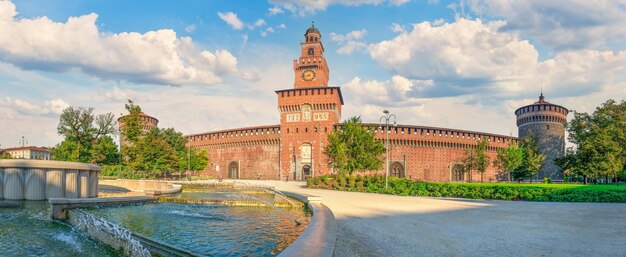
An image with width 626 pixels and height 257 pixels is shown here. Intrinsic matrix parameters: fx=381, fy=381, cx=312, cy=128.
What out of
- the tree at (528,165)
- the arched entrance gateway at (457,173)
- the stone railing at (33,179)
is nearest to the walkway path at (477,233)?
the stone railing at (33,179)

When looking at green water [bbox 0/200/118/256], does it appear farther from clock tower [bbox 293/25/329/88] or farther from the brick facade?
clock tower [bbox 293/25/329/88]

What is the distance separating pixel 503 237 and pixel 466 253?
2401 mm

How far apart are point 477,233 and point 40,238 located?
35.3 feet

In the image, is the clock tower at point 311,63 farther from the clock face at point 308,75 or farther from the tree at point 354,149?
the tree at point 354,149

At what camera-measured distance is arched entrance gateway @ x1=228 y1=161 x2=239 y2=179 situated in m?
62.8

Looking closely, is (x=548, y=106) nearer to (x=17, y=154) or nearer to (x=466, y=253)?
(x=466, y=253)

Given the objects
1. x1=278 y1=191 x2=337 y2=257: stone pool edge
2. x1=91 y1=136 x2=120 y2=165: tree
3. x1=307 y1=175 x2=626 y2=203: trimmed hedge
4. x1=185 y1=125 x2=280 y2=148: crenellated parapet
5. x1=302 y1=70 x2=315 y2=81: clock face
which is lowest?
x1=307 y1=175 x2=626 y2=203: trimmed hedge

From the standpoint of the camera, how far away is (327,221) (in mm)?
9328

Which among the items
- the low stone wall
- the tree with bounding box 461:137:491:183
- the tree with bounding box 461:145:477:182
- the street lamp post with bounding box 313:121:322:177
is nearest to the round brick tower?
the tree with bounding box 461:137:491:183

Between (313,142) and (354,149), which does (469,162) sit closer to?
(313,142)

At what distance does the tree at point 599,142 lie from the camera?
135 ft

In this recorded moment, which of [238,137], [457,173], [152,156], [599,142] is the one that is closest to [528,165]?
[457,173]

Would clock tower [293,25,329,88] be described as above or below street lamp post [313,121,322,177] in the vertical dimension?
above

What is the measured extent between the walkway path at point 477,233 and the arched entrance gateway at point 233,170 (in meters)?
50.6
